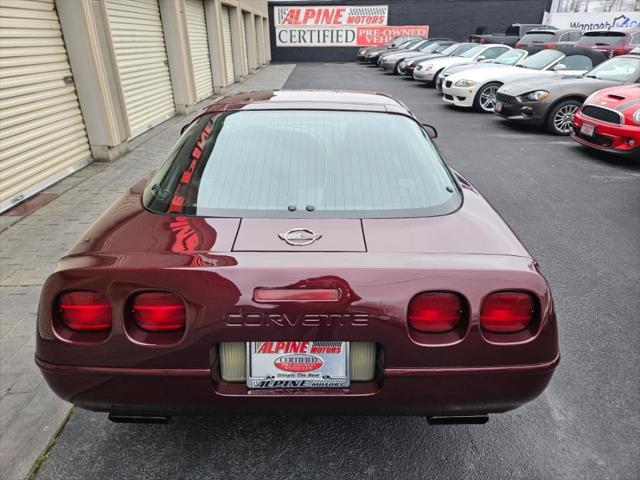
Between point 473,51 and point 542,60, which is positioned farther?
point 473,51

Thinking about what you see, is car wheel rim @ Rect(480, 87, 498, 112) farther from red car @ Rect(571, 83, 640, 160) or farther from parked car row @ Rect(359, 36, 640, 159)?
red car @ Rect(571, 83, 640, 160)

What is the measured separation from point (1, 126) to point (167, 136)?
383 centimetres

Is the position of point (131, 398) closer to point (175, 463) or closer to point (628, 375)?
point (175, 463)

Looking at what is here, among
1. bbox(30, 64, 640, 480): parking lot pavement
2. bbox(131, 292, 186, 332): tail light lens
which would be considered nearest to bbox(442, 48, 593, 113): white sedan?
bbox(30, 64, 640, 480): parking lot pavement

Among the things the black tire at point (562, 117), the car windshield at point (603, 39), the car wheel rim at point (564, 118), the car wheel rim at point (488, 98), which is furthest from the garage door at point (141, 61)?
the car windshield at point (603, 39)

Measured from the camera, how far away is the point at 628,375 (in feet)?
8.27

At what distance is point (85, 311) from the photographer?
1539mm

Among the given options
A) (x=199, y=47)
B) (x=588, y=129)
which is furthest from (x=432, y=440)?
(x=199, y=47)

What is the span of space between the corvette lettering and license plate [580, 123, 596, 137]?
22.9 feet

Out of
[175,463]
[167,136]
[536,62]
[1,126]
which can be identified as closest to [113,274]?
[175,463]

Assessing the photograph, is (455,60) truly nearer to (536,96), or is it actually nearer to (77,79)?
(536,96)

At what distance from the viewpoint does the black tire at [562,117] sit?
8.41 metres

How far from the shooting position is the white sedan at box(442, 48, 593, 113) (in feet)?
32.3

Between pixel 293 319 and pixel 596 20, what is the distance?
33.2m
